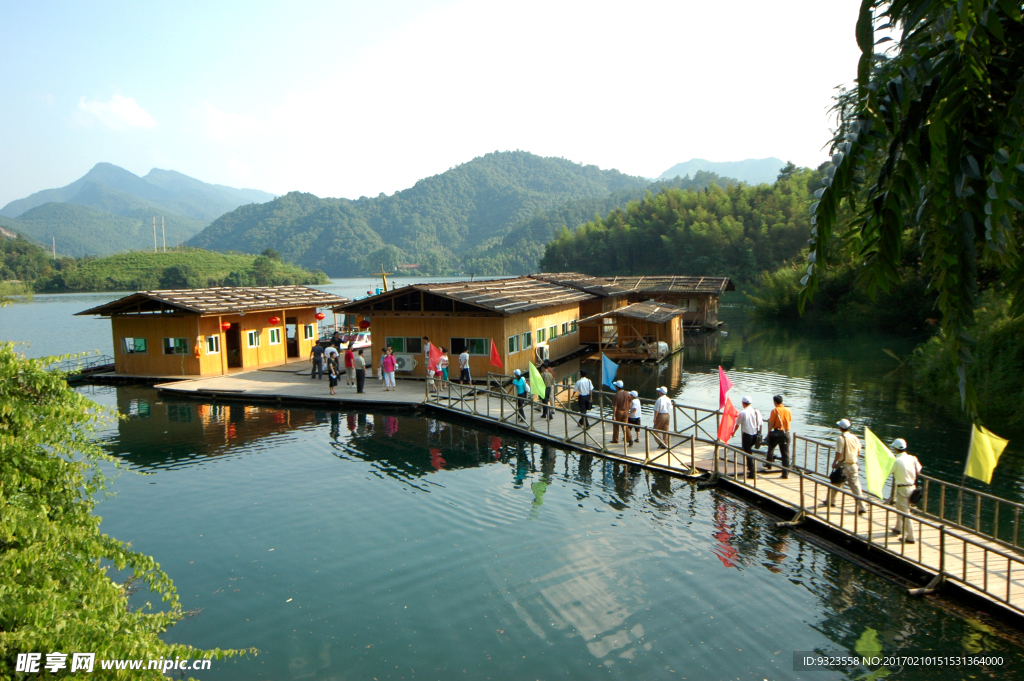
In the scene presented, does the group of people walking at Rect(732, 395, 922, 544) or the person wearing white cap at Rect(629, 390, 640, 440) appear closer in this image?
the group of people walking at Rect(732, 395, 922, 544)

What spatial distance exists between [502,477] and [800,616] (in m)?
8.63

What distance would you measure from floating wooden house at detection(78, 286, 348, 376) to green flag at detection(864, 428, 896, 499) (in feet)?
90.6

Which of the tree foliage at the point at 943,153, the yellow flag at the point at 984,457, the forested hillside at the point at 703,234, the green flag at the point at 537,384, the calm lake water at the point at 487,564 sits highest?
the forested hillside at the point at 703,234

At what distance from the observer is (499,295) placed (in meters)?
31.1

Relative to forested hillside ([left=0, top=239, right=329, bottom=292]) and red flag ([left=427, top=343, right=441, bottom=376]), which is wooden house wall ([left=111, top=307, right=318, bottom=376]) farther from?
forested hillside ([left=0, top=239, right=329, bottom=292])

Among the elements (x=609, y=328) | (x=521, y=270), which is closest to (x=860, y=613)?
(x=609, y=328)

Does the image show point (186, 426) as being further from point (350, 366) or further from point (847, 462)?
point (847, 462)

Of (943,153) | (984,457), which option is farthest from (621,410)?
(943,153)

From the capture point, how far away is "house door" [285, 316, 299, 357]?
37.6 meters

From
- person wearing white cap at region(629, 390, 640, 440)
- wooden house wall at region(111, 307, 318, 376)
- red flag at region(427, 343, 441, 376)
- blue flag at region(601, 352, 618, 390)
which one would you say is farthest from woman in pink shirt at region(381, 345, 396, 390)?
person wearing white cap at region(629, 390, 640, 440)

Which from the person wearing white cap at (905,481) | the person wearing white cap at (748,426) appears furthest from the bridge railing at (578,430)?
the person wearing white cap at (905,481)

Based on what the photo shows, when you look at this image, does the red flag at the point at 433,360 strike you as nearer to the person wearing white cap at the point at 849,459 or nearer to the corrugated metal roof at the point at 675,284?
the person wearing white cap at the point at 849,459

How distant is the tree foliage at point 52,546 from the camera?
16.4 ft

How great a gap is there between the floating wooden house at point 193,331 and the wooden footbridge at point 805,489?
2.92m
